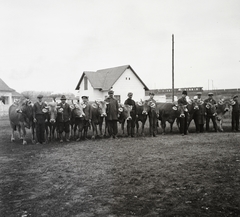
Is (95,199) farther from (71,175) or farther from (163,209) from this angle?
(71,175)

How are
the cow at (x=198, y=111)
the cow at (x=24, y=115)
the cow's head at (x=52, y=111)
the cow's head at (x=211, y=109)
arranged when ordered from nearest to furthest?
the cow's head at (x=52, y=111)
the cow at (x=24, y=115)
the cow at (x=198, y=111)
the cow's head at (x=211, y=109)

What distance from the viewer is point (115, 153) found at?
9.76 m

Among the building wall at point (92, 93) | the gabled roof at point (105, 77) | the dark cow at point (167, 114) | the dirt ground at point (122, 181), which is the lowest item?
the dirt ground at point (122, 181)

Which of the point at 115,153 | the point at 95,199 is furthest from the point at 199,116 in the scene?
the point at 95,199

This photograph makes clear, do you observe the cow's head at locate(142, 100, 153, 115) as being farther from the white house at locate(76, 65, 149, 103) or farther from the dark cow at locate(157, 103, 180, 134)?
the white house at locate(76, 65, 149, 103)

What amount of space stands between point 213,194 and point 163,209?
1.19 meters

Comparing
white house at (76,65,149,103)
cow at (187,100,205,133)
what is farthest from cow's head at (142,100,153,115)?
white house at (76,65,149,103)

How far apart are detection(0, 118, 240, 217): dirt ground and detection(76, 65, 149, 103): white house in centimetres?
2656

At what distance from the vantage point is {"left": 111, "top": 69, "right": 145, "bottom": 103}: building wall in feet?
123

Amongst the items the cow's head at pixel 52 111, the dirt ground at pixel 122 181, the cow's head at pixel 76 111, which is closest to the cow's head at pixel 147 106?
the cow's head at pixel 76 111

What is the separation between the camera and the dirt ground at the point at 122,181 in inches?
197

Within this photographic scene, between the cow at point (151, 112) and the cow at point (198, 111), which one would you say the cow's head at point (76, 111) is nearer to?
the cow at point (151, 112)

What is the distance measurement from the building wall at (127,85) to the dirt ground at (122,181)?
26924 mm

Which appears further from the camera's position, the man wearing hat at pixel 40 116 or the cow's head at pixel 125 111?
the cow's head at pixel 125 111
